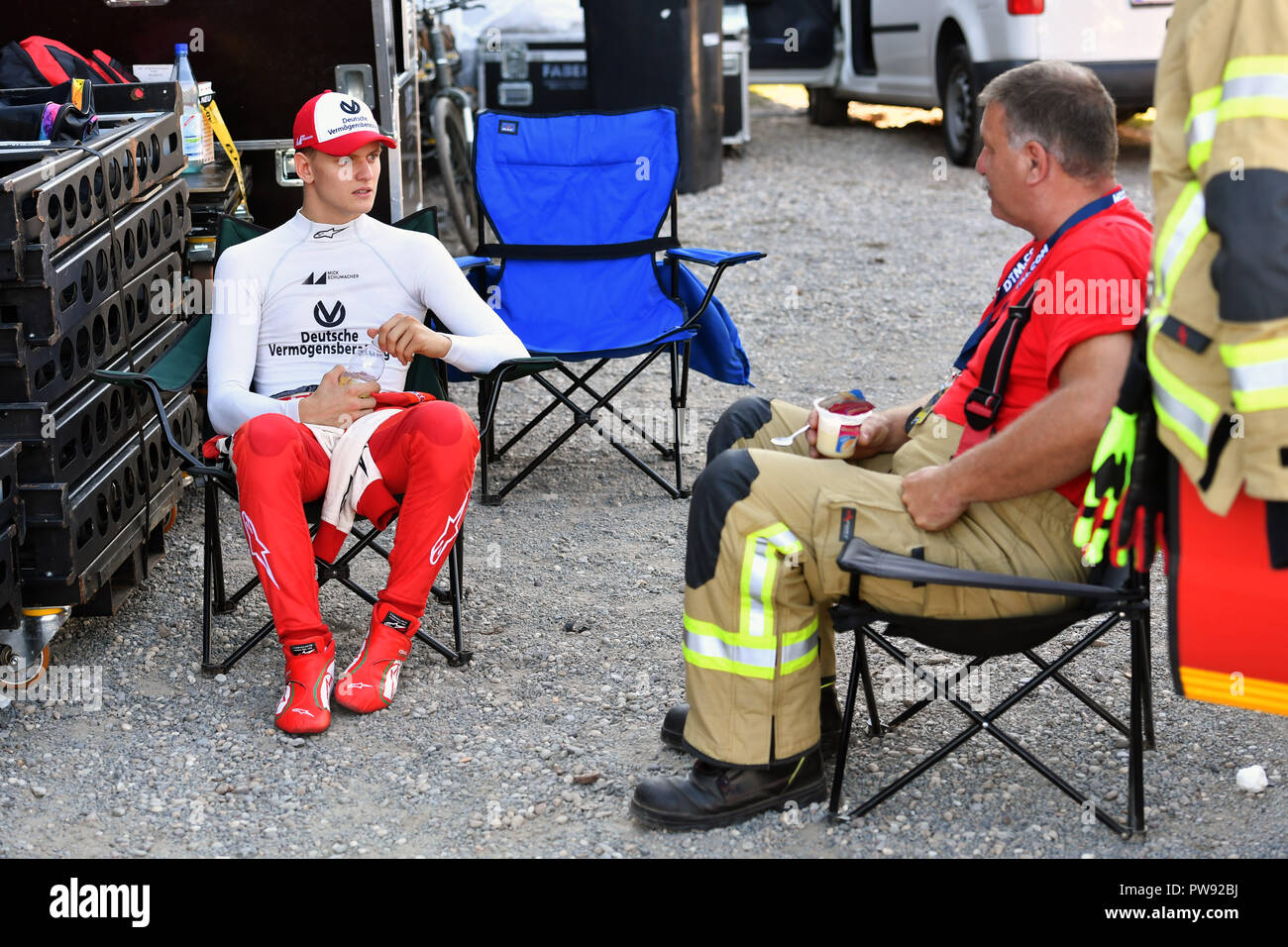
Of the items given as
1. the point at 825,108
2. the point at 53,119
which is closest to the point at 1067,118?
the point at 53,119

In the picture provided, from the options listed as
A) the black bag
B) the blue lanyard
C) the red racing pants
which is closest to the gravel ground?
the red racing pants

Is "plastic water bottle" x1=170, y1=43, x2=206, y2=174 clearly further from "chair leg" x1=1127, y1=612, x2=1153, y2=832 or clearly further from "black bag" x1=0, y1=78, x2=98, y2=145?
"chair leg" x1=1127, y1=612, x2=1153, y2=832

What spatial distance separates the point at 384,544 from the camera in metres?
4.14

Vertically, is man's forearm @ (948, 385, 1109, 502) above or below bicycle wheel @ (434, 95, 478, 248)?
below

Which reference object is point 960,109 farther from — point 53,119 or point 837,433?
point 837,433

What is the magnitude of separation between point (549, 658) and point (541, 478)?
52.5 inches

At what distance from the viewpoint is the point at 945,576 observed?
238cm

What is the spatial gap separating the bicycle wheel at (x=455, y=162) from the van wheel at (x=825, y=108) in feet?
14.8

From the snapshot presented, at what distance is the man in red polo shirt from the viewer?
2.41 m

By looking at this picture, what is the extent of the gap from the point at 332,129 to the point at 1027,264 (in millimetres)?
1650

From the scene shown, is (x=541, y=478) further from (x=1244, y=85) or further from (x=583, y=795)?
(x=1244, y=85)

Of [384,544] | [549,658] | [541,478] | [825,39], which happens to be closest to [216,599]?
[384,544]

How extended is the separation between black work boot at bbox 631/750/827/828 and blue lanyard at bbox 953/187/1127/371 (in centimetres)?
86
